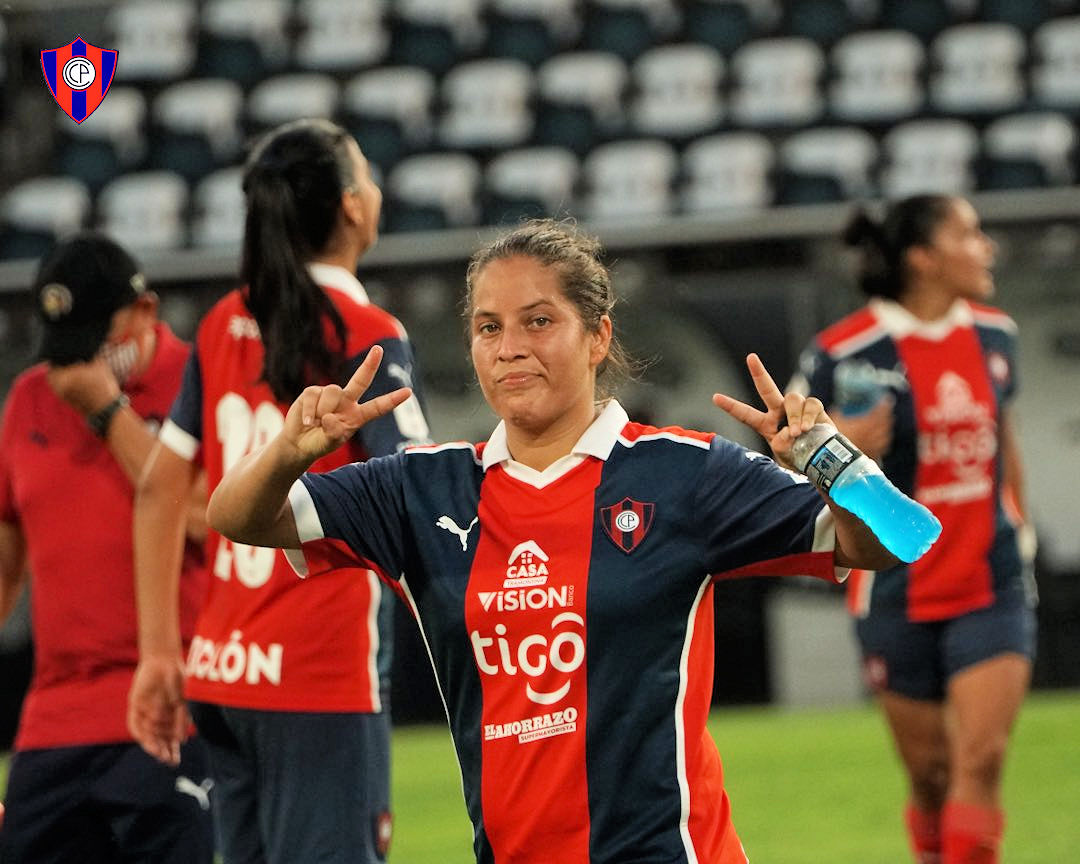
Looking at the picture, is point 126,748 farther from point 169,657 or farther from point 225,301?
point 225,301

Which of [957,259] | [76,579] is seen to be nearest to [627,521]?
[76,579]

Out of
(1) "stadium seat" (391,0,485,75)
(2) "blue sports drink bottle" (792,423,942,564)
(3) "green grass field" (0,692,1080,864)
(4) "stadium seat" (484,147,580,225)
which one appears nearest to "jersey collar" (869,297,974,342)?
(3) "green grass field" (0,692,1080,864)

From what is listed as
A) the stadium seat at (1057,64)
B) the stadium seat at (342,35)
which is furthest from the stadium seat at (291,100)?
the stadium seat at (1057,64)

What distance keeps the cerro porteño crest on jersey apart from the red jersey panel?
58.2 inches

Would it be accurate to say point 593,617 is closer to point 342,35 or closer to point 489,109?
point 489,109

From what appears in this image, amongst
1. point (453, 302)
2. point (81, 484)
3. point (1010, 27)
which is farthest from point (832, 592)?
point (81, 484)

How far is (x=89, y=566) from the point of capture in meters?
3.89

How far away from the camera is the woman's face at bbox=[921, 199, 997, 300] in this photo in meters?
5.70

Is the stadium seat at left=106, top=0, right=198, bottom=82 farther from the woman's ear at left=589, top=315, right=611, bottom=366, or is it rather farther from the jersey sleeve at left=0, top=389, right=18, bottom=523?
the woman's ear at left=589, top=315, right=611, bottom=366

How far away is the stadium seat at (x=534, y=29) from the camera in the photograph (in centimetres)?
1457

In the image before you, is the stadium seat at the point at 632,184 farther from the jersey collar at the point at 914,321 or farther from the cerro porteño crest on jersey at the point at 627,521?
the cerro porteño crest on jersey at the point at 627,521

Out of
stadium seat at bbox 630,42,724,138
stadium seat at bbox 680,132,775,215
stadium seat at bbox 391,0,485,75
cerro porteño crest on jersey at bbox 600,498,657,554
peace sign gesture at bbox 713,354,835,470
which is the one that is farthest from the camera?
stadium seat at bbox 391,0,485,75

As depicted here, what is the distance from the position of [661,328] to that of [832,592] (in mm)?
2284

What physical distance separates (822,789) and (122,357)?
17.8 feet
